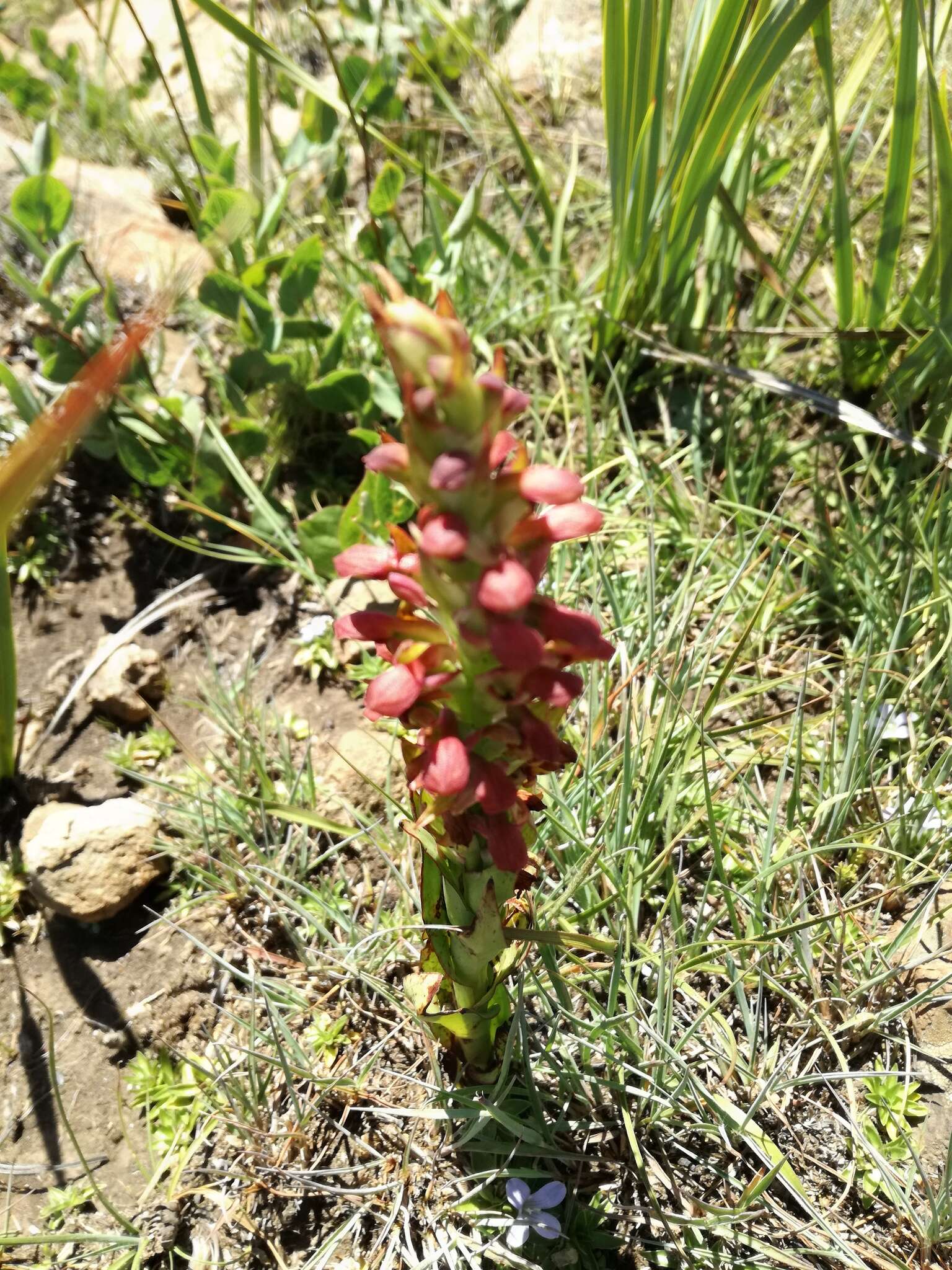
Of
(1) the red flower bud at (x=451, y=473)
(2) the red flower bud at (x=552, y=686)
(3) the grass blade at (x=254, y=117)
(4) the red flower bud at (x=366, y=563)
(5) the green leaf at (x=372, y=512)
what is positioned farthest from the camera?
(3) the grass blade at (x=254, y=117)

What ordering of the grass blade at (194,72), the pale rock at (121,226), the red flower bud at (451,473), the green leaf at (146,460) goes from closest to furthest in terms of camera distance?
the red flower bud at (451,473), the grass blade at (194,72), the green leaf at (146,460), the pale rock at (121,226)

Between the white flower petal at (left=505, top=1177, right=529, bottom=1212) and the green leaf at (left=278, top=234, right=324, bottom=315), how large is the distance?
1.74 metres

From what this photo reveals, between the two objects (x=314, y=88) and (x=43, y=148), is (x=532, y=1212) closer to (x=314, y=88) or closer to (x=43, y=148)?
(x=314, y=88)

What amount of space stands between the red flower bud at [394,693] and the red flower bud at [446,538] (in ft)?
0.50

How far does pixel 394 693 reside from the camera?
0.80m

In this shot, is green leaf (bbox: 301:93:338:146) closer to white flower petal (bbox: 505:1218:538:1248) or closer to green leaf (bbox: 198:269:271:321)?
green leaf (bbox: 198:269:271:321)

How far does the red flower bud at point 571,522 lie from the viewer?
0.79m

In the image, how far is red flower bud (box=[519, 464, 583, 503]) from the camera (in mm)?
734

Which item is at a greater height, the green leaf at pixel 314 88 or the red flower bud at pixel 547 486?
the green leaf at pixel 314 88

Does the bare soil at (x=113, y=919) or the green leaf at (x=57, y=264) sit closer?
the bare soil at (x=113, y=919)

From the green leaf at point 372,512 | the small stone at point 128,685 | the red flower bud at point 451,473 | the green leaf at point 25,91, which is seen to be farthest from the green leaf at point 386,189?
the red flower bud at point 451,473

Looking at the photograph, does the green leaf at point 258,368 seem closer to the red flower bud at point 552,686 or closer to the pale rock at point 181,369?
the pale rock at point 181,369

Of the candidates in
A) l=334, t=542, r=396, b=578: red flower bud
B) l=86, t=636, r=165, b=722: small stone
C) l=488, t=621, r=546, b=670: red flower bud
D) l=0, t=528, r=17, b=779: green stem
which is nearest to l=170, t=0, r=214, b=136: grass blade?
l=0, t=528, r=17, b=779: green stem

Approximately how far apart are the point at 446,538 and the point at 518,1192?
97cm
